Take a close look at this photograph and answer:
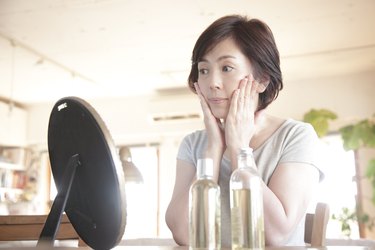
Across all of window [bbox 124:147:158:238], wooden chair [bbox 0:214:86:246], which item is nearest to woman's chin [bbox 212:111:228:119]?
wooden chair [bbox 0:214:86:246]

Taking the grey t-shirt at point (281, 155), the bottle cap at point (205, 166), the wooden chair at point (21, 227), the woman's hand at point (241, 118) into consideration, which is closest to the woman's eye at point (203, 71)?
the woman's hand at point (241, 118)

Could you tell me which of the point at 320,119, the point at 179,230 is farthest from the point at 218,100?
the point at 320,119

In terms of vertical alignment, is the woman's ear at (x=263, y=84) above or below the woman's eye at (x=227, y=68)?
below

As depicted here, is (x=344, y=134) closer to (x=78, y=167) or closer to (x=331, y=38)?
(x=331, y=38)

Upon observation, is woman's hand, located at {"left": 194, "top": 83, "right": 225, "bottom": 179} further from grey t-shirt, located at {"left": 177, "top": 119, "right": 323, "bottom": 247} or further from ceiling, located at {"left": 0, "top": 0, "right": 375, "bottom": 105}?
ceiling, located at {"left": 0, "top": 0, "right": 375, "bottom": 105}

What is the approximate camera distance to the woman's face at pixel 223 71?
1132 millimetres

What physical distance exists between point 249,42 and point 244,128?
244mm

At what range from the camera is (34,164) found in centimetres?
672

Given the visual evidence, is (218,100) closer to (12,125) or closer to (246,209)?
(246,209)

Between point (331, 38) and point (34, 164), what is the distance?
475cm

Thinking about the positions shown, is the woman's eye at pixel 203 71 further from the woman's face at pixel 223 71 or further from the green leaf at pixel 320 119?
the green leaf at pixel 320 119

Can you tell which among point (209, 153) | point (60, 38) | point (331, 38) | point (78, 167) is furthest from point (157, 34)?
point (78, 167)

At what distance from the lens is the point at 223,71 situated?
114 cm

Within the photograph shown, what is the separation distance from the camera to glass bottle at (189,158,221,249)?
703 mm
